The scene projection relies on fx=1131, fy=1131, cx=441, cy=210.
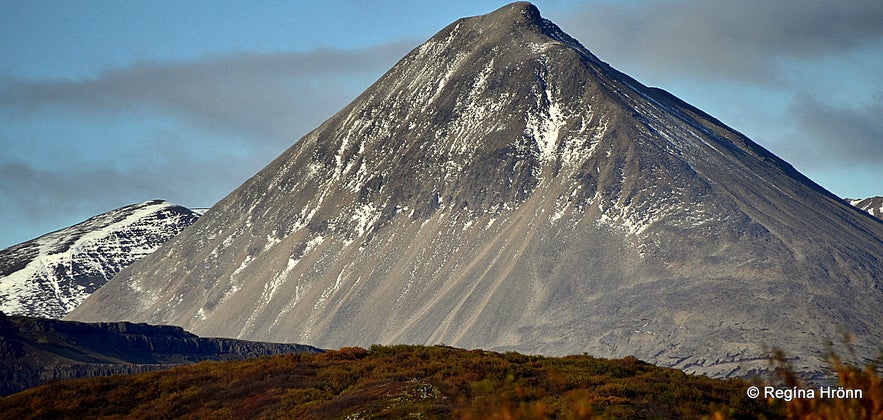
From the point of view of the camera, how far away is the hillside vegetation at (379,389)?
1677 inches

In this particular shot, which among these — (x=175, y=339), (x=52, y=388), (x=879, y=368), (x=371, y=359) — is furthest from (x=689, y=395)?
(x=175, y=339)

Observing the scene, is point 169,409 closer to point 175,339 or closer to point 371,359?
point 371,359

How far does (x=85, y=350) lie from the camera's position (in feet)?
566

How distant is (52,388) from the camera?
175ft

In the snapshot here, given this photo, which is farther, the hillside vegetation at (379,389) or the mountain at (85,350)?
the mountain at (85,350)

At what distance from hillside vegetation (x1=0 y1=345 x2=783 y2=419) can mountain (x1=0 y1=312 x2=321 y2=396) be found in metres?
102

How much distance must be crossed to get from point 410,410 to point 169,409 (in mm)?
12417

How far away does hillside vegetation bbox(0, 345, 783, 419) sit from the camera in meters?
42.6

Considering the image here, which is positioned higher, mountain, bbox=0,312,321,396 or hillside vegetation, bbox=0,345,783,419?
mountain, bbox=0,312,321,396

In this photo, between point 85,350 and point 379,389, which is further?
point 85,350

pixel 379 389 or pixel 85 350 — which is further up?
pixel 85 350

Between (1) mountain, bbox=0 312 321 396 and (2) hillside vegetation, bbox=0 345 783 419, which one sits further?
(1) mountain, bbox=0 312 321 396

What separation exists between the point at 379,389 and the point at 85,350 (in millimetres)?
136738

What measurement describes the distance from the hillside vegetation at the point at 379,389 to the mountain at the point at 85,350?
10184 centimetres
